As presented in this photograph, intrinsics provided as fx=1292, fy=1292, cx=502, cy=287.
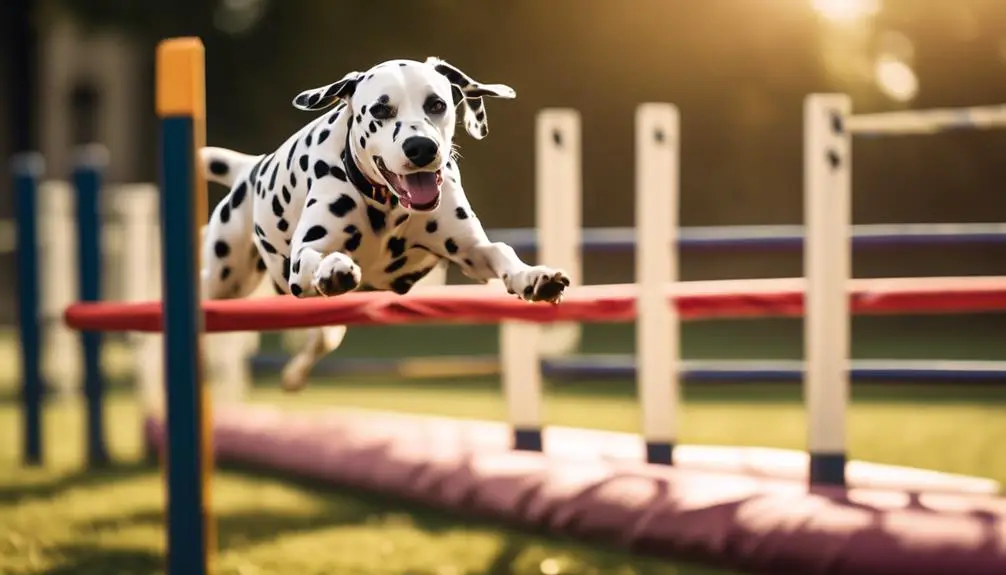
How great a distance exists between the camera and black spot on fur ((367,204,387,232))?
1.82 m

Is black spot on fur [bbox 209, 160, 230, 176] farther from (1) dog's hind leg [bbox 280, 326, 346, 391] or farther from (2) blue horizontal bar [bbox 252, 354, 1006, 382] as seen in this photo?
(2) blue horizontal bar [bbox 252, 354, 1006, 382]

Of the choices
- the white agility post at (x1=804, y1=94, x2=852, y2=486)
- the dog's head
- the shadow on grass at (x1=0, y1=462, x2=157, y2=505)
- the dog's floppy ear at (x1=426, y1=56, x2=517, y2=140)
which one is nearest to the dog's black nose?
the dog's head

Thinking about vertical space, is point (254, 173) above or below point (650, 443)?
above

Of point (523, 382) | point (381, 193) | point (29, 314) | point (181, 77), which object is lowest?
point (523, 382)

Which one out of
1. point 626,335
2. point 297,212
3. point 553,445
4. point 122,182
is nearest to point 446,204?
point 297,212

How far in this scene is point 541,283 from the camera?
1718 millimetres

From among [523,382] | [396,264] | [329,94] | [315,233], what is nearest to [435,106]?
[329,94]

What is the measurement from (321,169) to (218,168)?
81 cm

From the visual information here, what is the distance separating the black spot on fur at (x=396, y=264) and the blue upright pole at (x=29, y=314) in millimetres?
5509

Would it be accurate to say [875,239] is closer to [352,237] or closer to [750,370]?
[750,370]

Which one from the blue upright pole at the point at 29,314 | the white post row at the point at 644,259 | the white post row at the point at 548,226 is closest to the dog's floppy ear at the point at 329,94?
the white post row at the point at 644,259

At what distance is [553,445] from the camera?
565 cm

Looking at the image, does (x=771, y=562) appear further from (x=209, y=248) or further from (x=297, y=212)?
(x=297, y=212)

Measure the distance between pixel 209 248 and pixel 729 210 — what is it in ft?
46.7
